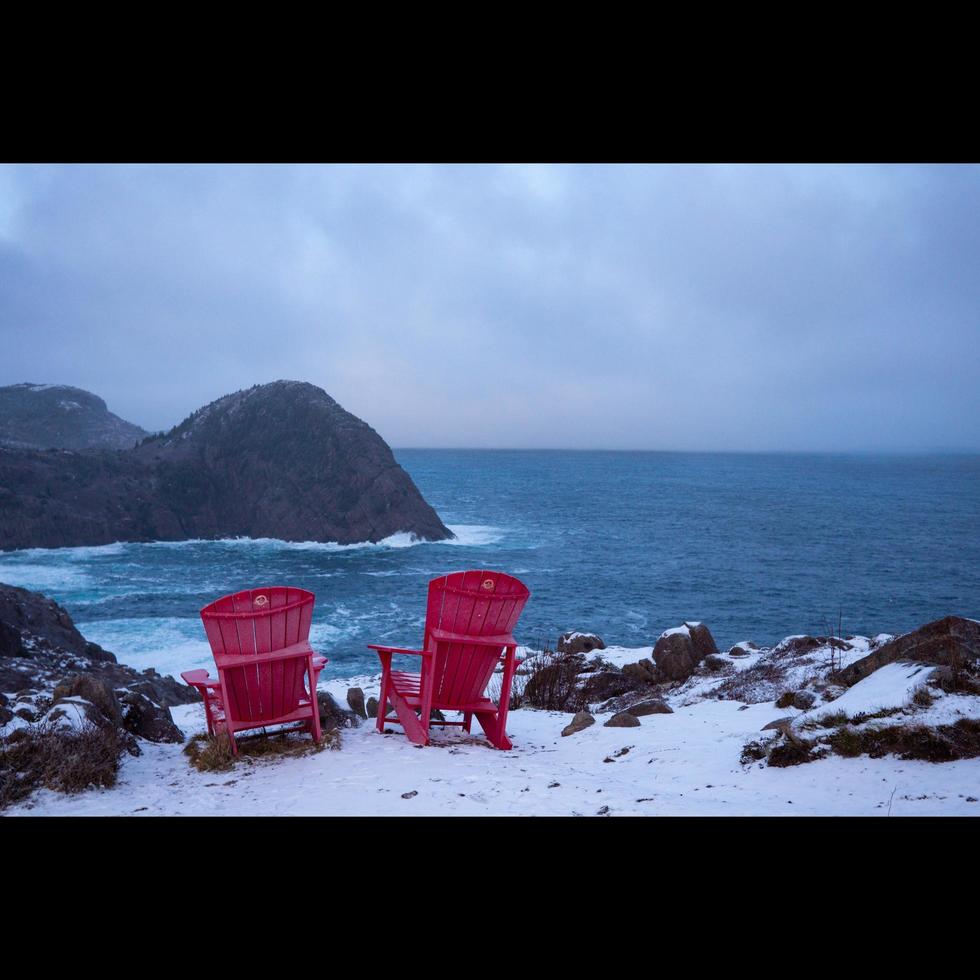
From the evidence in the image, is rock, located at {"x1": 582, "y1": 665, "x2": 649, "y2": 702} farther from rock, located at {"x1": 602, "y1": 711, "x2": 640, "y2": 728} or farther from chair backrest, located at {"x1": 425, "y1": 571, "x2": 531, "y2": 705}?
chair backrest, located at {"x1": 425, "y1": 571, "x2": 531, "y2": 705}

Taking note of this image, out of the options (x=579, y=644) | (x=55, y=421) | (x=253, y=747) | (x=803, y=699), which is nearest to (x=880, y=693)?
(x=803, y=699)

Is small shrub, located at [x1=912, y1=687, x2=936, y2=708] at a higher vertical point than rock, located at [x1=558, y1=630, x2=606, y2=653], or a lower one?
higher

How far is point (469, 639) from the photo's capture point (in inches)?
165

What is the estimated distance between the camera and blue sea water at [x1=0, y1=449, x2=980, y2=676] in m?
17.1

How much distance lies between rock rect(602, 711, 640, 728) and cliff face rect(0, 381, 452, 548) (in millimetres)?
25912

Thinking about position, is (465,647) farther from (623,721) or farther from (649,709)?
(649,709)

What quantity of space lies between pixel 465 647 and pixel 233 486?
31669 millimetres

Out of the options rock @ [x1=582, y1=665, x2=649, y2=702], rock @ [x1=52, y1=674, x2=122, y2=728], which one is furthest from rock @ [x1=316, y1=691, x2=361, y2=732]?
rock @ [x1=582, y1=665, x2=649, y2=702]

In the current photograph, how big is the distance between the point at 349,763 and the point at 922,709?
10.5 ft

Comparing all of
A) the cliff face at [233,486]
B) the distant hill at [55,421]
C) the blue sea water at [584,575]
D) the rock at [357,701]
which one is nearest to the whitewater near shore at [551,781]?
the rock at [357,701]

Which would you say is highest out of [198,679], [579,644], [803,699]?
[198,679]

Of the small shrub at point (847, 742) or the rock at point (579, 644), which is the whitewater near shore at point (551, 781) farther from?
the rock at point (579, 644)
